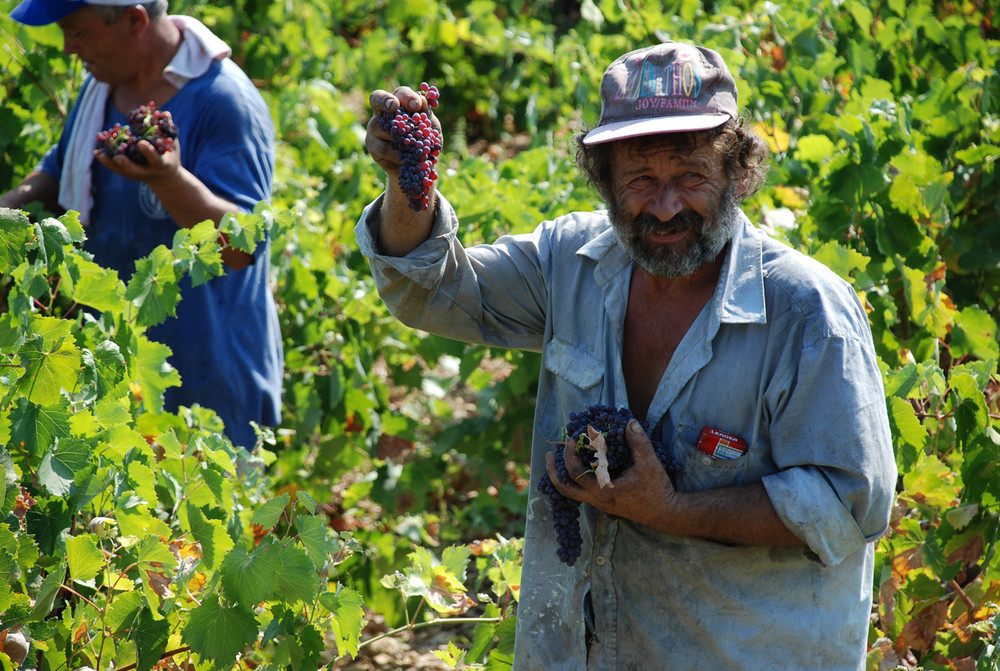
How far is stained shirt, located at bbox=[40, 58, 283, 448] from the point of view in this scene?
3.22 meters

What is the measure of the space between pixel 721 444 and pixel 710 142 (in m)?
0.59

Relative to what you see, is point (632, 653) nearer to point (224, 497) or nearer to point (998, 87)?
point (224, 497)

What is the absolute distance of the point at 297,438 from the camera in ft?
14.0

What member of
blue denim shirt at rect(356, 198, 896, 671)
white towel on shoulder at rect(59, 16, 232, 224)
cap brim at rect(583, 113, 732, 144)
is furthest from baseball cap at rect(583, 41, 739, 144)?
white towel on shoulder at rect(59, 16, 232, 224)

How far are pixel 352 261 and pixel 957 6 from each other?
385cm

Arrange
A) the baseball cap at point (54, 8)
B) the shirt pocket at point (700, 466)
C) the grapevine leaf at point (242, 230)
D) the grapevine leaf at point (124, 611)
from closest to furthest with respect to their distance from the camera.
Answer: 1. the shirt pocket at point (700, 466)
2. the grapevine leaf at point (124, 611)
3. the grapevine leaf at point (242, 230)
4. the baseball cap at point (54, 8)

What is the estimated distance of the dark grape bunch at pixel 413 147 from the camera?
6.60 ft

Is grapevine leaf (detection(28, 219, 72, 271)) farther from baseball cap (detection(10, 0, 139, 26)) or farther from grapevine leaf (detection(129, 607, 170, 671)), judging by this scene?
baseball cap (detection(10, 0, 139, 26))

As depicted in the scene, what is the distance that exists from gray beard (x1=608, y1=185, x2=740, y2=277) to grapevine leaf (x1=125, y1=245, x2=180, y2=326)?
118 centimetres

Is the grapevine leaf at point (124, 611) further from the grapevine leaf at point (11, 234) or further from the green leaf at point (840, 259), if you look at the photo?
the green leaf at point (840, 259)

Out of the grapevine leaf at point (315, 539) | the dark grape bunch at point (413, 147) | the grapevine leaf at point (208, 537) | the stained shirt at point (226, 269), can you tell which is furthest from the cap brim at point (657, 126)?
the stained shirt at point (226, 269)

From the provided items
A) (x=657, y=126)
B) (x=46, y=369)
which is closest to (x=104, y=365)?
(x=46, y=369)

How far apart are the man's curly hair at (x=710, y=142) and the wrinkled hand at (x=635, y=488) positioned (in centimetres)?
54

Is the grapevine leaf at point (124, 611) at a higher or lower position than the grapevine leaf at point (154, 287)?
lower
